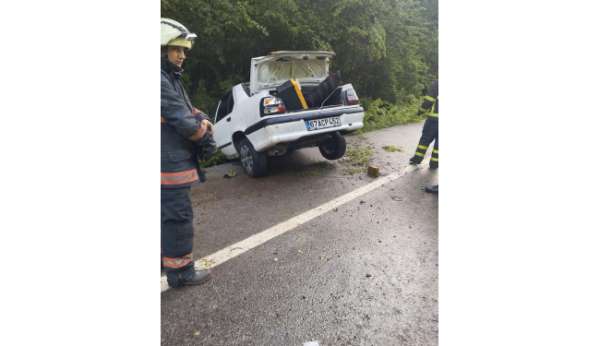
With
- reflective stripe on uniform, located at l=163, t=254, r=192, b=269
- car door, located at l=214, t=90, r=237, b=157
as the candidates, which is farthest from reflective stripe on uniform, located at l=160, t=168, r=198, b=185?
car door, located at l=214, t=90, r=237, b=157

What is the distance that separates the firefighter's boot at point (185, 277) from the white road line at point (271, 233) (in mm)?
54

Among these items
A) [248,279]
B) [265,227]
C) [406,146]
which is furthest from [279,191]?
[406,146]

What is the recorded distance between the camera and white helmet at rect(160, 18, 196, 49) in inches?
57.2

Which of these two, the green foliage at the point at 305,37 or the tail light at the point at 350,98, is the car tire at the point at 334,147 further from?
the green foliage at the point at 305,37

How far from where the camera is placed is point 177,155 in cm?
159

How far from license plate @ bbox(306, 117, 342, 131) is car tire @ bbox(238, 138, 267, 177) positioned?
592mm

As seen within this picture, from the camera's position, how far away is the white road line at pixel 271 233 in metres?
1.99

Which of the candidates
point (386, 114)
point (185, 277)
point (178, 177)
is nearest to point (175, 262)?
point (185, 277)

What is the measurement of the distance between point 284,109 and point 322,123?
1.41ft

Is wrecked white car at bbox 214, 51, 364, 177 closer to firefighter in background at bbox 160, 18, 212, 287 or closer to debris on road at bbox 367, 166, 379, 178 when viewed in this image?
debris on road at bbox 367, 166, 379, 178

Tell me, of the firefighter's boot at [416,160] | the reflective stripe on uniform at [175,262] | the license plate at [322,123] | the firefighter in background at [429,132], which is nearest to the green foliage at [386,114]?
the firefighter in background at [429,132]

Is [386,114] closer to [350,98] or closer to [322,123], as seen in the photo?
[350,98]

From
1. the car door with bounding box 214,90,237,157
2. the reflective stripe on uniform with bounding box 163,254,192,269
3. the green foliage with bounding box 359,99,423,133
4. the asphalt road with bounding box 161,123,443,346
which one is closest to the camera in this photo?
the asphalt road with bounding box 161,123,443,346

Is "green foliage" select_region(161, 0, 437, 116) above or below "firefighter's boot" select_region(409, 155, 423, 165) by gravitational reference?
above
